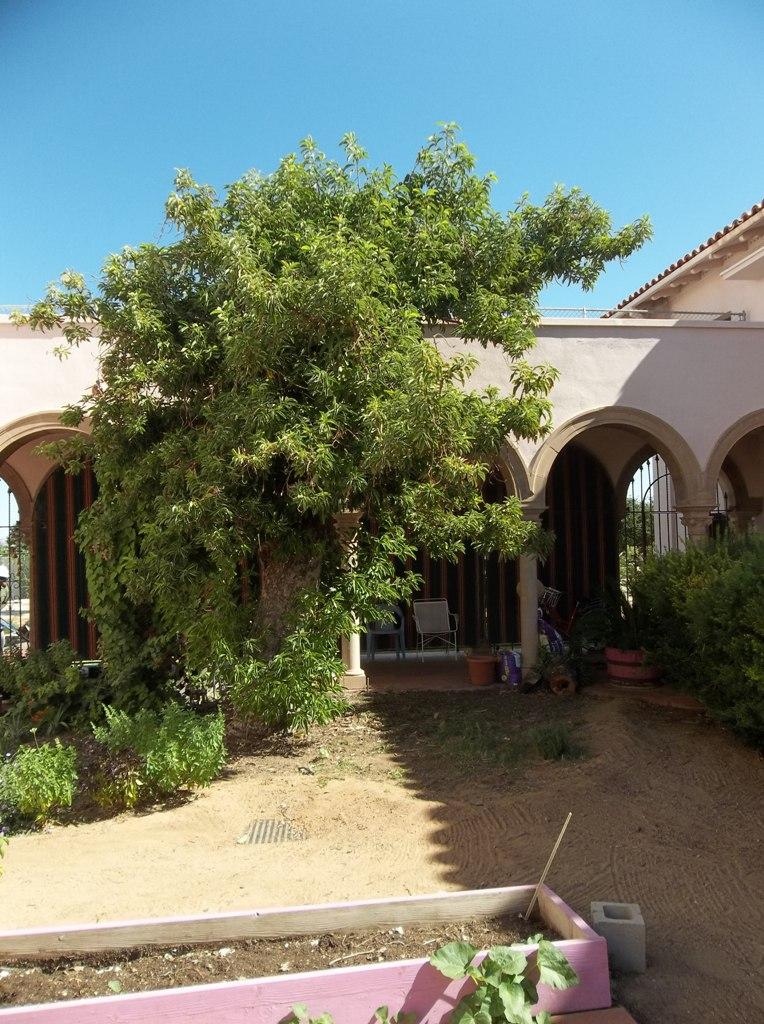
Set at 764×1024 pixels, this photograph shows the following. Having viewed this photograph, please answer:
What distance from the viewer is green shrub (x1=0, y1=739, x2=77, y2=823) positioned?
5.54 metres

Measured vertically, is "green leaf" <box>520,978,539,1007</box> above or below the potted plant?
below

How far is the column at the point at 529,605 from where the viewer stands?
30.7 feet

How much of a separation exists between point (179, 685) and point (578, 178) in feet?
22.6

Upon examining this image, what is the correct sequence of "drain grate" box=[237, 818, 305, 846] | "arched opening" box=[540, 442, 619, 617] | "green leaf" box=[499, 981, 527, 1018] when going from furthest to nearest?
"arched opening" box=[540, 442, 619, 617]
"drain grate" box=[237, 818, 305, 846]
"green leaf" box=[499, 981, 527, 1018]

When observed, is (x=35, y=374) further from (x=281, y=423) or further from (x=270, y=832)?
(x=270, y=832)

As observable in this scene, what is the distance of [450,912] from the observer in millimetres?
3594

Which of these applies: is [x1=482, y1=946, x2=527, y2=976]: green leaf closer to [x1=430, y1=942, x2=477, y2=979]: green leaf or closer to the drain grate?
[x1=430, y1=942, x2=477, y2=979]: green leaf

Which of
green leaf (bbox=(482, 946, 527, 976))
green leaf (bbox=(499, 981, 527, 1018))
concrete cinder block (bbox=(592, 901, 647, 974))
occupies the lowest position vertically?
concrete cinder block (bbox=(592, 901, 647, 974))

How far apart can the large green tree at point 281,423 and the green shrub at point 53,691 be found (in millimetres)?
479

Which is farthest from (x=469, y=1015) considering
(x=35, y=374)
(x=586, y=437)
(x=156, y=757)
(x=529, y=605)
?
(x=586, y=437)

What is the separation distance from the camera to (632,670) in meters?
8.66

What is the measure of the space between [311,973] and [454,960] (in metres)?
0.52

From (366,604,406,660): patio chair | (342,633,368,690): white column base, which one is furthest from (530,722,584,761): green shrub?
(366,604,406,660): patio chair

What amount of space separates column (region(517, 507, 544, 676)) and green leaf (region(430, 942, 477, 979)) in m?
6.55
